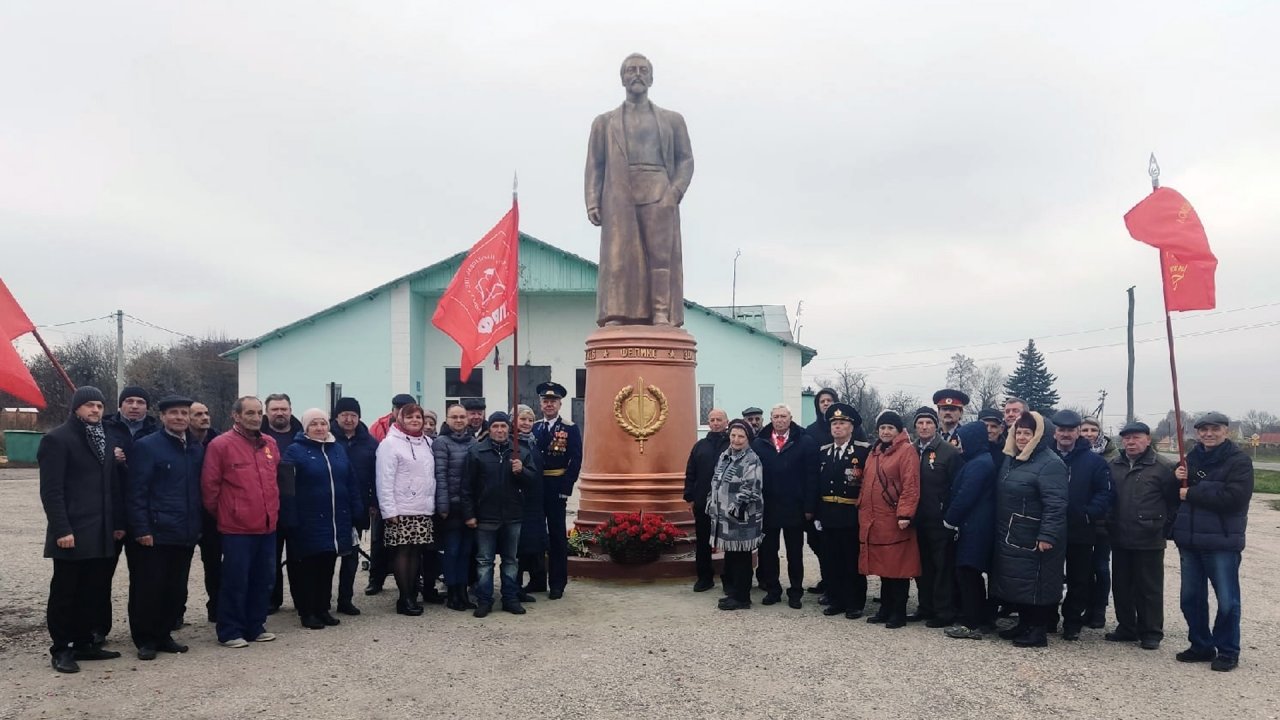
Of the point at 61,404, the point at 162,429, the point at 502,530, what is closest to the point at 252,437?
the point at 162,429

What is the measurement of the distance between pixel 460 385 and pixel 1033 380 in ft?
113

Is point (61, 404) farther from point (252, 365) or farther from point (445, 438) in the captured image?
point (445, 438)

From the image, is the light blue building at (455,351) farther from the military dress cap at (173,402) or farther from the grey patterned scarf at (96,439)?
the grey patterned scarf at (96,439)

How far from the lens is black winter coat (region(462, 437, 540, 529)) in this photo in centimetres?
736

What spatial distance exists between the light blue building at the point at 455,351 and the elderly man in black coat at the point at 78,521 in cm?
1685

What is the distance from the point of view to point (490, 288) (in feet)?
26.5

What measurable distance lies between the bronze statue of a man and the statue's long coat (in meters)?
0.01

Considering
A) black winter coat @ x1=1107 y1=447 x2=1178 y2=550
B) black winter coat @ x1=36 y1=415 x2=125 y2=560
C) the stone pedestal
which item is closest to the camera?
black winter coat @ x1=36 y1=415 x2=125 y2=560

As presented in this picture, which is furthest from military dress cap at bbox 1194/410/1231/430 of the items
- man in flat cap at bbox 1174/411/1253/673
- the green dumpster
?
the green dumpster

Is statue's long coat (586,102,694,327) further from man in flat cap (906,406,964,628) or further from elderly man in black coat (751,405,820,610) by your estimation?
Result: man in flat cap (906,406,964,628)

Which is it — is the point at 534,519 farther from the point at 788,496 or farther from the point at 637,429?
the point at 788,496

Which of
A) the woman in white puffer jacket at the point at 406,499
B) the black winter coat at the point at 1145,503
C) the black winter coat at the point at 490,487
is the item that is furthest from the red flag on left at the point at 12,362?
the black winter coat at the point at 1145,503

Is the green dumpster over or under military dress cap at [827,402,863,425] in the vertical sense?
under

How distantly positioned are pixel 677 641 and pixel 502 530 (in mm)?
1834
